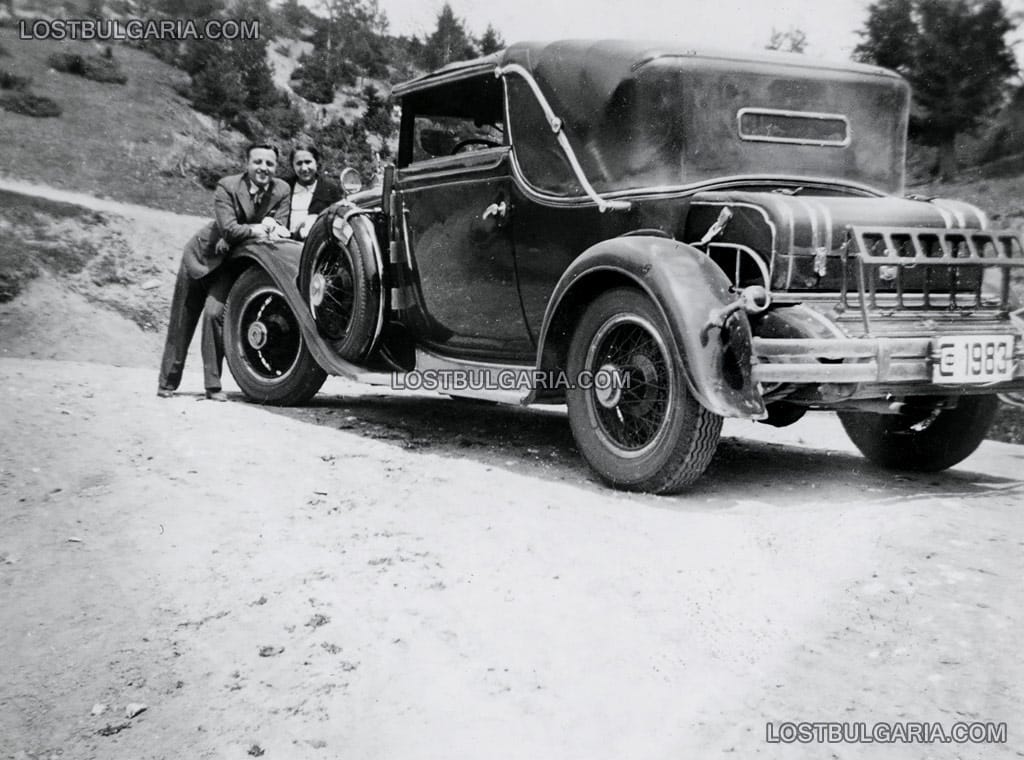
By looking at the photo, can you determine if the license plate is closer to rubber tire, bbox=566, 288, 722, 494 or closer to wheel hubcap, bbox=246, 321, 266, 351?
rubber tire, bbox=566, 288, 722, 494

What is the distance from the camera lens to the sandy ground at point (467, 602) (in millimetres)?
2619

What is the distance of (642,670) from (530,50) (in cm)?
357

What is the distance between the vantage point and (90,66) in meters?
19.7

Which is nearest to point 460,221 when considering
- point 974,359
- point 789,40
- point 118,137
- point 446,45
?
point 789,40

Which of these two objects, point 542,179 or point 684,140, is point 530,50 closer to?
point 542,179

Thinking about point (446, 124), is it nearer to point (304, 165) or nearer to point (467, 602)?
point (304, 165)

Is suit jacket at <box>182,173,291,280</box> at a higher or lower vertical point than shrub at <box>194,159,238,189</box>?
lower

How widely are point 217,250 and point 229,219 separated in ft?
0.74

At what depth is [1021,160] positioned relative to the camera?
12.0 m

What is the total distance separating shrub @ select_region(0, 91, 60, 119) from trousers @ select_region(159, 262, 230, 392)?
609 centimetres

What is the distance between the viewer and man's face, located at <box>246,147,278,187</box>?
710 cm

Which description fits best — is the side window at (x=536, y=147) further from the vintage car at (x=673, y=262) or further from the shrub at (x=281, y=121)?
the shrub at (x=281, y=121)

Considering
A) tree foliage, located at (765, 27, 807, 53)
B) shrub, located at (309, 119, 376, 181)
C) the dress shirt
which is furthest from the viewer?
shrub, located at (309, 119, 376, 181)

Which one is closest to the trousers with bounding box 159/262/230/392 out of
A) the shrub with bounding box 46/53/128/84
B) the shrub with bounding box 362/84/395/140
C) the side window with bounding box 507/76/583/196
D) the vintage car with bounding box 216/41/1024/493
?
the vintage car with bounding box 216/41/1024/493
